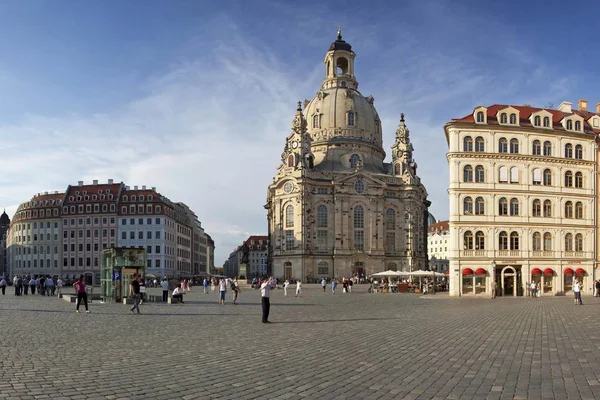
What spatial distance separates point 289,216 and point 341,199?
34.6 feet

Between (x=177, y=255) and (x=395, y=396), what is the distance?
129958mm

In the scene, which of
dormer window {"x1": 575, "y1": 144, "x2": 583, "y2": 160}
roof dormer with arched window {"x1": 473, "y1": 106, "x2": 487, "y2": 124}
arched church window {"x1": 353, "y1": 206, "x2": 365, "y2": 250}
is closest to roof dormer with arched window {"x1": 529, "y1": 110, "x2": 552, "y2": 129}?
dormer window {"x1": 575, "y1": 144, "x2": 583, "y2": 160}

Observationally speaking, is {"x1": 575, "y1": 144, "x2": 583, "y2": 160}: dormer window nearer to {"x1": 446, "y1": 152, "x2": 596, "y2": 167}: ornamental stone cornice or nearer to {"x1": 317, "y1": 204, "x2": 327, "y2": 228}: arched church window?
{"x1": 446, "y1": 152, "x2": 596, "y2": 167}: ornamental stone cornice

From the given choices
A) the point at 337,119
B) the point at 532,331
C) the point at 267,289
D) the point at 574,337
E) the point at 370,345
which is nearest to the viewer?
the point at 370,345

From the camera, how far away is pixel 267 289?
86.3 feet

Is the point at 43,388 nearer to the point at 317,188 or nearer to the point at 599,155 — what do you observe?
the point at 599,155

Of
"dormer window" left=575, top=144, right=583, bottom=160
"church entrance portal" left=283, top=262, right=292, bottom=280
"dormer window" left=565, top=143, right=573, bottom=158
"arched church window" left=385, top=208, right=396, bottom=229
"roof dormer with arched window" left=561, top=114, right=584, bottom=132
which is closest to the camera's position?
"dormer window" left=565, top=143, right=573, bottom=158

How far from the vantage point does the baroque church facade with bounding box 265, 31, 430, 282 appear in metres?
119

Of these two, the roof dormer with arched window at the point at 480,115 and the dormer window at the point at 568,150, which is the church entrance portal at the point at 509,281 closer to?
the dormer window at the point at 568,150

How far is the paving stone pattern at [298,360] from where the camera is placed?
458 inches

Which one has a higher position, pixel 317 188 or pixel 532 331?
pixel 317 188

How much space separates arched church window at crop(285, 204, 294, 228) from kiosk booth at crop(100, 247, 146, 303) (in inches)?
3023

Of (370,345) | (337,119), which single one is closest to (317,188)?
(337,119)

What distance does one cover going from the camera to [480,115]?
189 feet
